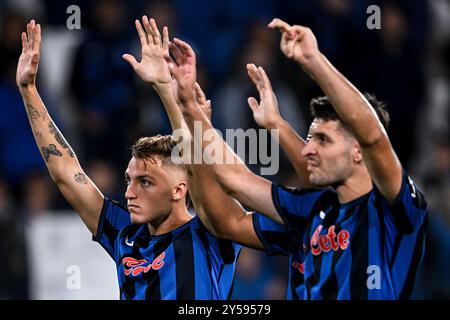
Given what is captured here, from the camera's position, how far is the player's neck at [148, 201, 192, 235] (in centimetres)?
524

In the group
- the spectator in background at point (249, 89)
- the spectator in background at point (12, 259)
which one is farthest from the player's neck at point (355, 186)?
the spectator in background at point (249, 89)

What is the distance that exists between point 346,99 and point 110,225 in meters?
1.62

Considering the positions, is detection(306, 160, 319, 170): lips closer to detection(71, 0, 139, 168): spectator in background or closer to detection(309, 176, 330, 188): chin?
detection(309, 176, 330, 188): chin

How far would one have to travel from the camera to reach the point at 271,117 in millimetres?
5305

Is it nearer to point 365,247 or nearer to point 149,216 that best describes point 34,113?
point 149,216

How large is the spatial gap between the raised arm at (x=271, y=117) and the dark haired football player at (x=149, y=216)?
0.36 m

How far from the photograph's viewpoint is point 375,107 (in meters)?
4.79

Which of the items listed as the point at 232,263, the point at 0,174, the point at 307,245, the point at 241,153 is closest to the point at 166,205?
the point at 232,263

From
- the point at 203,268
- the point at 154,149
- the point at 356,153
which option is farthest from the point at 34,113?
the point at 356,153

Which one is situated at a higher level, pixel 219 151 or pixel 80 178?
pixel 219 151

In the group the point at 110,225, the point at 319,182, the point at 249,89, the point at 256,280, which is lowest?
the point at 256,280

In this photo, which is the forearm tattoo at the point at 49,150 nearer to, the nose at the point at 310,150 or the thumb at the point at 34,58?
the thumb at the point at 34,58

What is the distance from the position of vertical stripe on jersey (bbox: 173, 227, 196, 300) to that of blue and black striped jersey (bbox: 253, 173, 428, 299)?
0.49 metres

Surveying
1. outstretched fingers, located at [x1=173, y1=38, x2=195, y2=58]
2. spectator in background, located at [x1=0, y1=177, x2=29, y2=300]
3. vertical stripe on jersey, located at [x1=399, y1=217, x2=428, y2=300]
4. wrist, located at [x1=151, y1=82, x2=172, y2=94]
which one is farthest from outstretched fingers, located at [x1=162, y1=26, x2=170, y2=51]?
spectator in background, located at [x1=0, y1=177, x2=29, y2=300]
